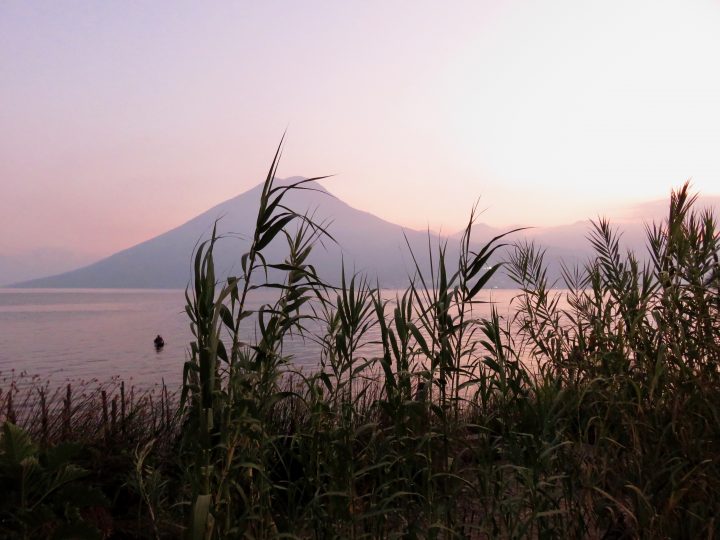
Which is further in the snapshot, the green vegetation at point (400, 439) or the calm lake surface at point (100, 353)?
the calm lake surface at point (100, 353)

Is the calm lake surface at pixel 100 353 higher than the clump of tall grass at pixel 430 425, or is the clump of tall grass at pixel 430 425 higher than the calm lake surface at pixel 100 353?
the clump of tall grass at pixel 430 425

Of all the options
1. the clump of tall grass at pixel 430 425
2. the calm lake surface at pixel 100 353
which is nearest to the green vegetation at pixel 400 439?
the clump of tall grass at pixel 430 425

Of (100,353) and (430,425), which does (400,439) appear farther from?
(100,353)

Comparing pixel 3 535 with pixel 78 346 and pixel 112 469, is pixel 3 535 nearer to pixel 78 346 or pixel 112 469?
pixel 112 469

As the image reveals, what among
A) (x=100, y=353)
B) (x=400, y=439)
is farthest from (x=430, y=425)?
(x=100, y=353)

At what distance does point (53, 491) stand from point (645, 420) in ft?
14.3

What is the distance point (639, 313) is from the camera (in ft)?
17.4

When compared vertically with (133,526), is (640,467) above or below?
above

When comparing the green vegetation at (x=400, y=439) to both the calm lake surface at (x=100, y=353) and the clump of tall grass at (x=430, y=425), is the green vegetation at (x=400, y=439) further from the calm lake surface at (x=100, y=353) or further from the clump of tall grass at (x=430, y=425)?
the calm lake surface at (x=100, y=353)

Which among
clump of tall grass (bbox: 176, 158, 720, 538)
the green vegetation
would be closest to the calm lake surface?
the green vegetation

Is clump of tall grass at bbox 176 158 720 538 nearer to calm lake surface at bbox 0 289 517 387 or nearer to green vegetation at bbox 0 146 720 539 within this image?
green vegetation at bbox 0 146 720 539

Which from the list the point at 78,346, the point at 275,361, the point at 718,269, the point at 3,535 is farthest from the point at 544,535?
the point at 78,346

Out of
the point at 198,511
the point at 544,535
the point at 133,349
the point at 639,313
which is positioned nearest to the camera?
the point at 198,511

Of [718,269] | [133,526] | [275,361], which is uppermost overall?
[718,269]
